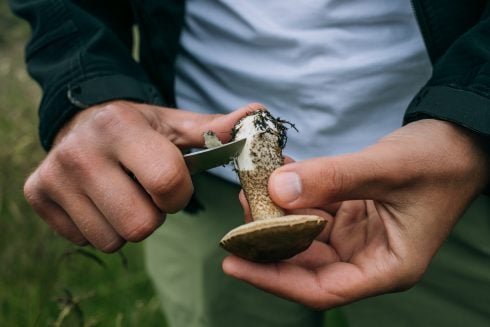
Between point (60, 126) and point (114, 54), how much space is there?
0.83 feet

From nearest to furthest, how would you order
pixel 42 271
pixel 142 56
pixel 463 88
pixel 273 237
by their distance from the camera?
pixel 273 237 → pixel 463 88 → pixel 142 56 → pixel 42 271

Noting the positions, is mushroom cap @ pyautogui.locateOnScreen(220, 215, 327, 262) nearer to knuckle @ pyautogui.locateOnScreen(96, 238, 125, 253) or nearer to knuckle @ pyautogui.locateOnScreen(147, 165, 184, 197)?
knuckle @ pyautogui.locateOnScreen(147, 165, 184, 197)

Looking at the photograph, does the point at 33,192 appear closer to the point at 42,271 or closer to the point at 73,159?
the point at 73,159

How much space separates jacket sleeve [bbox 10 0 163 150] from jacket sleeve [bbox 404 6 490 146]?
0.70 m

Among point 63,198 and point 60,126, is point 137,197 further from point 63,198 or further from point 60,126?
point 60,126

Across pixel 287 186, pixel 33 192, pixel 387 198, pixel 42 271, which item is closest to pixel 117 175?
pixel 33 192

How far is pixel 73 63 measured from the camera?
1.52m

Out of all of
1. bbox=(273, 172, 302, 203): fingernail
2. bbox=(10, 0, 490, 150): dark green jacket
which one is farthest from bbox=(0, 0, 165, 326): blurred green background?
bbox=(273, 172, 302, 203): fingernail

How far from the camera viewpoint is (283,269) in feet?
4.12

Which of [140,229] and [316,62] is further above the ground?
[316,62]

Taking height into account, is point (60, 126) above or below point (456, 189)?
below

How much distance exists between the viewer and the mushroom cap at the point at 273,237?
1077mm

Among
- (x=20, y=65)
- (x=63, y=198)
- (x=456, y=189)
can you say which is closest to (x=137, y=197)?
(x=63, y=198)

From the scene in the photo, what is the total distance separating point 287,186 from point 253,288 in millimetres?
826
